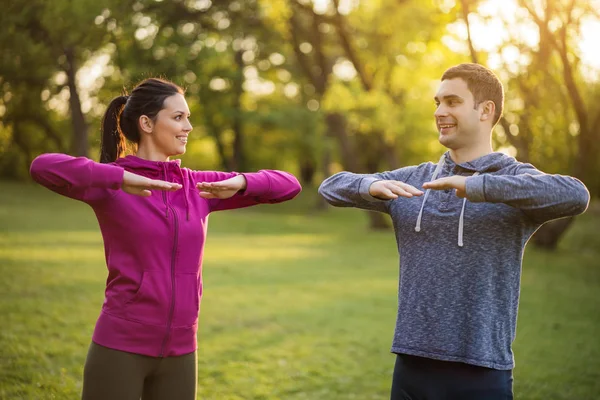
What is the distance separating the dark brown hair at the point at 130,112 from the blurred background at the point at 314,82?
1049 millimetres

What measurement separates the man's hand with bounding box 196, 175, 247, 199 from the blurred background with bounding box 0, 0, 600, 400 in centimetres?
144

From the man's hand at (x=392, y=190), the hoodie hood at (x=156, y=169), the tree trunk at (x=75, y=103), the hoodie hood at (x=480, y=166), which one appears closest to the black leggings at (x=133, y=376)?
the hoodie hood at (x=156, y=169)

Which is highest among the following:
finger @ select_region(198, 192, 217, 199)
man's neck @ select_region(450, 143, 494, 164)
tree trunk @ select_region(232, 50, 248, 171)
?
tree trunk @ select_region(232, 50, 248, 171)

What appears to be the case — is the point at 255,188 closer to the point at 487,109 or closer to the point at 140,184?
the point at 140,184

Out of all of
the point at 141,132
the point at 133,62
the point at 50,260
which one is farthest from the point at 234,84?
the point at 141,132

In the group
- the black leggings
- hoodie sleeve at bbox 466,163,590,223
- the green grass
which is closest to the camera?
hoodie sleeve at bbox 466,163,590,223

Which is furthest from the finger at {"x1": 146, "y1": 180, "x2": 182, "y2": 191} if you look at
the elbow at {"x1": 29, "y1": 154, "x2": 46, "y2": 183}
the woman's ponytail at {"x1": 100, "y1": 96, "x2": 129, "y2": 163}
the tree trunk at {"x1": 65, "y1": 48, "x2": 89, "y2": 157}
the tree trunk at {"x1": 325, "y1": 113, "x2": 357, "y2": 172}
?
the tree trunk at {"x1": 325, "y1": 113, "x2": 357, "y2": 172}

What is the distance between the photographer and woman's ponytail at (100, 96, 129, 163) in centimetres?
307

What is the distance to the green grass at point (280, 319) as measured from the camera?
6.28m

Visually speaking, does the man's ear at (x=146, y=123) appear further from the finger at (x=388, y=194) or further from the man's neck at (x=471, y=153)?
the man's neck at (x=471, y=153)

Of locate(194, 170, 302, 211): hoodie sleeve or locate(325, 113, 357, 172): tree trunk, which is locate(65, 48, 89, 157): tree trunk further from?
locate(325, 113, 357, 172): tree trunk

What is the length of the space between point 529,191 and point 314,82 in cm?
2564

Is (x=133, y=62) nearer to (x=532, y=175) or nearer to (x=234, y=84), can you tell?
(x=532, y=175)

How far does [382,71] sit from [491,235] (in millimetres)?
23675
